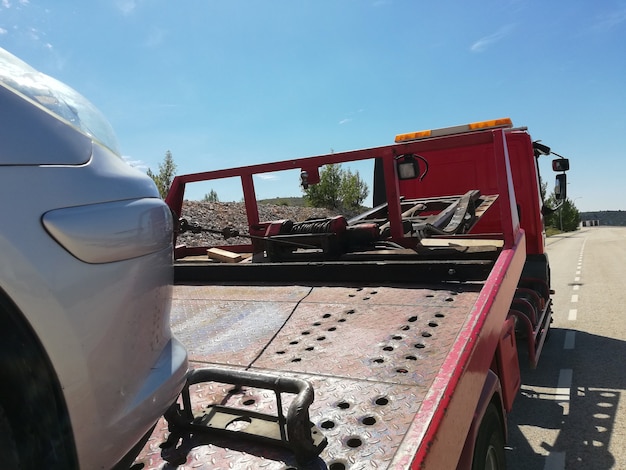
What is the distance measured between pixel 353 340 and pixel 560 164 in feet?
17.7

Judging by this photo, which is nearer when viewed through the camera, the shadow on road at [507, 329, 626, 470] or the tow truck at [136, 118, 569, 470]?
the tow truck at [136, 118, 569, 470]

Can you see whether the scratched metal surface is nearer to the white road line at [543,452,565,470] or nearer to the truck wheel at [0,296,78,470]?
the truck wheel at [0,296,78,470]

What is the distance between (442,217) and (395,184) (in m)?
0.85

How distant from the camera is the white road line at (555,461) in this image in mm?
3297

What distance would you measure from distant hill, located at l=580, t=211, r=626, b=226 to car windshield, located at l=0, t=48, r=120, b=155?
13170 cm

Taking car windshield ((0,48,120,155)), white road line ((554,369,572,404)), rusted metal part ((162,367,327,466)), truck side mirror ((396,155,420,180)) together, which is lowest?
A: white road line ((554,369,572,404))

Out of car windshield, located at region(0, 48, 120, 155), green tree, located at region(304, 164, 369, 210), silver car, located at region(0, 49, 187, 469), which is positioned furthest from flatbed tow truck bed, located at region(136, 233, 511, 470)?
green tree, located at region(304, 164, 369, 210)

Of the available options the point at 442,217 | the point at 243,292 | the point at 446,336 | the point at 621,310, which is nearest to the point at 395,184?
the point at 442,217

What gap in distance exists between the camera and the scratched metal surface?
5.58 feet

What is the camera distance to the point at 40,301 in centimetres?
102

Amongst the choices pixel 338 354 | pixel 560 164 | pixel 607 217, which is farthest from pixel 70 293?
pixel 607 217

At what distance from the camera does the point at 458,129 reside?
233 inches

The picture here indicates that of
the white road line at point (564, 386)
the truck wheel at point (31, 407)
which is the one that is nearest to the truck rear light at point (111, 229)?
the truck wheel at point (31, 407)

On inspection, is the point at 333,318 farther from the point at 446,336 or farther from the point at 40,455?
the point at 40,455
